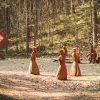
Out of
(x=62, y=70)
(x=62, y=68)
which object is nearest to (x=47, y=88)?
(x=62, y=70)

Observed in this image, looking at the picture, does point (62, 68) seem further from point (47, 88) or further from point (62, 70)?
point (47, 88)

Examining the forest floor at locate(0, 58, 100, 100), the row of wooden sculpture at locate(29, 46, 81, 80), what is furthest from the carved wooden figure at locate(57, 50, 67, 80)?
the forest floor at locate(0, 58, 100, 100)

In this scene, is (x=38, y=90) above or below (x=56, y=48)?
above

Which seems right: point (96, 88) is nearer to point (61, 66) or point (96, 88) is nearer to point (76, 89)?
point (76, 89)

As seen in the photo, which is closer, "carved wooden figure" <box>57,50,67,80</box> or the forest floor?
the forest floor

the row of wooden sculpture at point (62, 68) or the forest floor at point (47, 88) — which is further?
the row of wooden sculpture at point (62, 68)

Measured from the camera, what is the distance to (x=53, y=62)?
3597cm

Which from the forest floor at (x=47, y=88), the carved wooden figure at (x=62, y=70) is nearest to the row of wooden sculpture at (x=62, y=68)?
the carved wooden figure at (x=62, y=70)

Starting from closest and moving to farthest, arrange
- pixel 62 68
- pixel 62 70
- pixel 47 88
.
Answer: pixel 47 88, pixel 62 70, pixel 62 68

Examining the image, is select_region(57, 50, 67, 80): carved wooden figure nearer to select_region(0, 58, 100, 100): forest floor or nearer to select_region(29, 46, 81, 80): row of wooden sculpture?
select_region(29, 46, 81, 80): row of wooden sculpture

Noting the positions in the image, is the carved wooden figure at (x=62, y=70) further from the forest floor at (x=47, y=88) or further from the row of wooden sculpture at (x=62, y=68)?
the forest floor at (x=47, y=88)

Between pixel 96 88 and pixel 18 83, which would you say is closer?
pixel 96 88

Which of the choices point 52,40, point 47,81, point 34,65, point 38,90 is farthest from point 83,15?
point 38,90

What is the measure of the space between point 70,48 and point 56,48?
2.40 m
